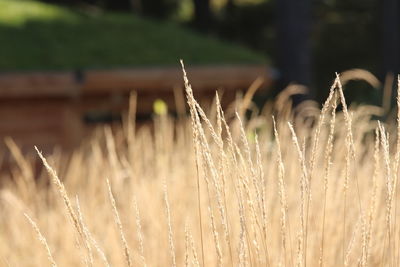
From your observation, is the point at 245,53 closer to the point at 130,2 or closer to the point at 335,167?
the point at 130,2

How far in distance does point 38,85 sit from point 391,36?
7.02m

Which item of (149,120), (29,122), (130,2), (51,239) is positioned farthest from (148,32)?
(51,239)

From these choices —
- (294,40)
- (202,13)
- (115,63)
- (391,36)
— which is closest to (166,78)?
(115,63)

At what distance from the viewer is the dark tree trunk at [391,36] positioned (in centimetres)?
1371

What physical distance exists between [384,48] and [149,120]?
17.1ft

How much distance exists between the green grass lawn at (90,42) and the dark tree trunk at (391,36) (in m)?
2.78

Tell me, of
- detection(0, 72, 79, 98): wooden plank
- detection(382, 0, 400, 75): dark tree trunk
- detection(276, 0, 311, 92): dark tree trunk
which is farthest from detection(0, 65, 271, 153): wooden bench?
detection(382, 0, 400, 75): dark tree trunk

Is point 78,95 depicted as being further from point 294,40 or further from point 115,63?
point 294,40

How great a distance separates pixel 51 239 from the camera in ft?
17.0

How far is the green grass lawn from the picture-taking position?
10492mm

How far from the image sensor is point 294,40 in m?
11.7

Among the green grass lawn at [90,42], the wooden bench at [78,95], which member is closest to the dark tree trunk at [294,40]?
the green grass lawn at [90,42]

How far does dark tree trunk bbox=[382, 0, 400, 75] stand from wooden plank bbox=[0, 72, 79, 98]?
6.12m

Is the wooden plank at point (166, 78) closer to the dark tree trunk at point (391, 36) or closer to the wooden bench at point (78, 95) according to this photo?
the wooden bench at point (78, 95)
